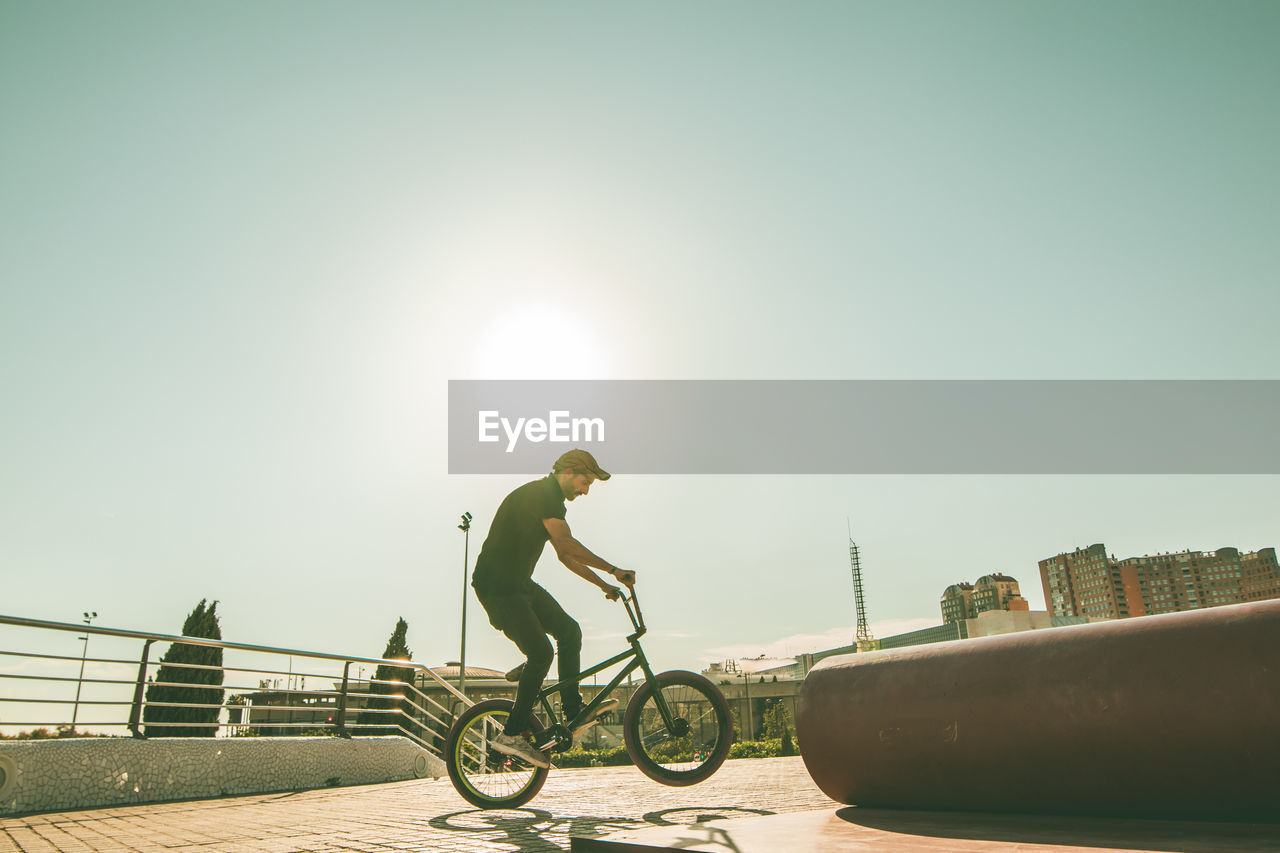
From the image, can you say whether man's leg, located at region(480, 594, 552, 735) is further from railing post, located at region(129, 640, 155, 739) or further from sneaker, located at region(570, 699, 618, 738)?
railing post, located at region(129, 640, 155, 739)

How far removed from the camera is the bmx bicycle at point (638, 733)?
16.3 feet

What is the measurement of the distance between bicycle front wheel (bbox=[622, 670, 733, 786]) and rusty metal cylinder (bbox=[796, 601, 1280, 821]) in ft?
6.51

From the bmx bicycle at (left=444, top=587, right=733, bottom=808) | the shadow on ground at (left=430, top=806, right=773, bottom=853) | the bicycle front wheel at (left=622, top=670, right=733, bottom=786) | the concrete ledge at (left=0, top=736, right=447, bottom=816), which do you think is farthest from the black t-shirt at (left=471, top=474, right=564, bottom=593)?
the concrete ledge at (left=0, top=736, right=447, bottom=816)

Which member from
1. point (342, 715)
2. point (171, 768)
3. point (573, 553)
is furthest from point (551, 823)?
point (342, 715)

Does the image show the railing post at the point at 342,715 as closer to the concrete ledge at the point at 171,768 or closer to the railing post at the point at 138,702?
the concrete ledge at the point at 171,768

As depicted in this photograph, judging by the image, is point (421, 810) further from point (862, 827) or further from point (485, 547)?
point (862, 827)

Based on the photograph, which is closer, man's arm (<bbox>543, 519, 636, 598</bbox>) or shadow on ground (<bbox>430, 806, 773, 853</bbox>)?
shadow on ground (<bbox>430, 806, 773, 853</bbox>)

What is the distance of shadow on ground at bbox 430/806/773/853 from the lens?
3.54 meters

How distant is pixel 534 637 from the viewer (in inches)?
190

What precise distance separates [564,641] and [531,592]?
41 cm

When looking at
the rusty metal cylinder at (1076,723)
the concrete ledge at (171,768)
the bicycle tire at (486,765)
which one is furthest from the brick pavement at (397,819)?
the rusty metal cylinder at (1076,723)

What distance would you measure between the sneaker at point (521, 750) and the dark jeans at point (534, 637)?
0.05 m

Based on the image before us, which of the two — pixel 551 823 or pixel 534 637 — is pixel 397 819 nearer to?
pixel 551 823

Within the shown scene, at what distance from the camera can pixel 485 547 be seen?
16.5 feet
